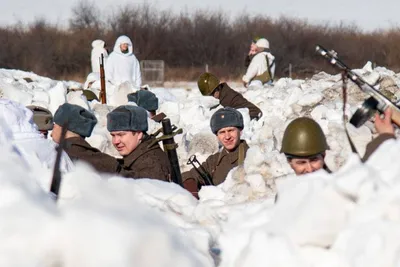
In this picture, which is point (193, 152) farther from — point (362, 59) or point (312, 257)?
point (362, 59)

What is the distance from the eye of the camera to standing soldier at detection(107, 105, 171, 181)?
783 cm

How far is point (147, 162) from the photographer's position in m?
7.82

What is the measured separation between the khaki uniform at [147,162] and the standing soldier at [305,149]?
2.04 m

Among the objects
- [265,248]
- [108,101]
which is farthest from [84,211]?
[108,101]

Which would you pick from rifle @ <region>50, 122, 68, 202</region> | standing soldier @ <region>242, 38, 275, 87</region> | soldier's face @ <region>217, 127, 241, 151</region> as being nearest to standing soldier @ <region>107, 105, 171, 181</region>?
soldier's face @ <region>217, 127, 241, 151</region>

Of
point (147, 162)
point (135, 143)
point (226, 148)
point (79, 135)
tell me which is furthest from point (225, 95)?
point (79, 135)

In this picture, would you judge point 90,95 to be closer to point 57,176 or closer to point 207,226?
point 207,226

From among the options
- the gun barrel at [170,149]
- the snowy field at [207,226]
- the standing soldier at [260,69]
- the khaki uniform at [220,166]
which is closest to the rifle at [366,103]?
the snowy field at [207,226]

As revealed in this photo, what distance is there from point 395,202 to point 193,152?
7.03 metres

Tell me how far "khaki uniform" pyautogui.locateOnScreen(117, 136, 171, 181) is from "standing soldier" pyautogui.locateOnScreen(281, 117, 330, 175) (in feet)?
6.69

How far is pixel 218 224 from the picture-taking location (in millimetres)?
4906

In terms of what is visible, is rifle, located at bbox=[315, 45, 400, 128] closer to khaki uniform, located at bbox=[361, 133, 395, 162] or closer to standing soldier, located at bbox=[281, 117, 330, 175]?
khaki uniform, located at bbox=[361, 133, 395, 162]

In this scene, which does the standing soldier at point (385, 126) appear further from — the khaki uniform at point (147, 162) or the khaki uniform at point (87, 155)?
the khaki uniform at point (147, 162)

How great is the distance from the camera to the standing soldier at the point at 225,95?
547 inches
